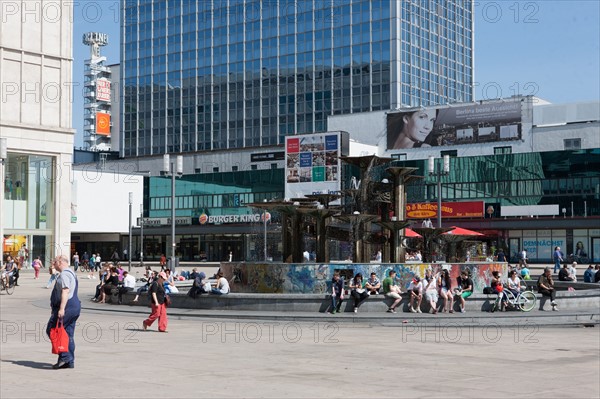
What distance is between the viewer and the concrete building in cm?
6150

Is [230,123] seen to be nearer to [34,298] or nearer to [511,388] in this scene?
[34,298]

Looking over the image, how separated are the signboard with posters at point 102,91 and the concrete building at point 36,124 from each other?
105064mm

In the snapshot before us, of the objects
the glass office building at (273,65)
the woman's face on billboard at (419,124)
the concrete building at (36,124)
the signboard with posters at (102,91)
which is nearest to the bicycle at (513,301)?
the concrete building at (36,124)

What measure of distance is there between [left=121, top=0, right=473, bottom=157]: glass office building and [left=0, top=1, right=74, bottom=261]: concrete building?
55077 mm

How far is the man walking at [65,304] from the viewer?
45.5ft

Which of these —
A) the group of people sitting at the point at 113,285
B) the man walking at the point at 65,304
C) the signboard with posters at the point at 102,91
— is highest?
the signboard with posters at the point at 102,91

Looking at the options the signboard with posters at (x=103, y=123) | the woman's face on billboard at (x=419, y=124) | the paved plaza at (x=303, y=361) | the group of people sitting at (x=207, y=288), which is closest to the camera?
the paved plaza at (x=303, y=361)

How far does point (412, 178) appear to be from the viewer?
34.3 meters

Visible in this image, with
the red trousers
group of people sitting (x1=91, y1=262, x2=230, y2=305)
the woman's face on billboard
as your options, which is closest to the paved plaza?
the red trousers

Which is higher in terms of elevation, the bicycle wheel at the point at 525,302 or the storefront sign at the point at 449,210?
the storefront sign at the point at 449,210

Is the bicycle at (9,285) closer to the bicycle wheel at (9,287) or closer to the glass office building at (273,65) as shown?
the bicycle wheel at (9,287)

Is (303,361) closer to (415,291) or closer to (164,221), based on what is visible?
(415,291)

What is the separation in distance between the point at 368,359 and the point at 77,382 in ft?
18.4

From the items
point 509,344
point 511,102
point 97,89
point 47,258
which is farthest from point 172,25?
point 509,344
